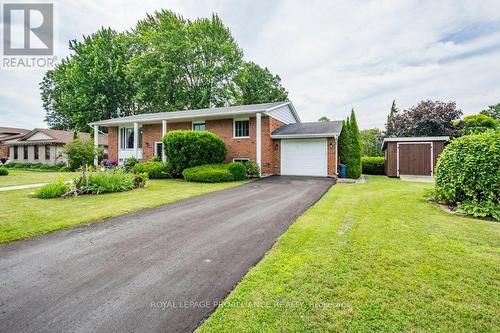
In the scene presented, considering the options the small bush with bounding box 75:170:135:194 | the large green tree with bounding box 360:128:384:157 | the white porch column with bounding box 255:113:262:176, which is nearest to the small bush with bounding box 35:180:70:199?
the small bush with bounding box 75:170:135:194

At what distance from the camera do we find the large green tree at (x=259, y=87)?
3334cm

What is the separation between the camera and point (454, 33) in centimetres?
1129

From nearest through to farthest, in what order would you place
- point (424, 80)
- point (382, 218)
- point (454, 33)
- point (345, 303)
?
1. point (345, 303)
2. point (382, 218)
3. point (454, 33)
4. point (424, 80)

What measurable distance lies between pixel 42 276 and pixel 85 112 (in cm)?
3249

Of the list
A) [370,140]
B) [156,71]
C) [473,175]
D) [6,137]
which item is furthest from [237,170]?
[6,137]

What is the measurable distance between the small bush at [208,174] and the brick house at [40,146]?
1822cm

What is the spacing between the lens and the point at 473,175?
6184 millimetres

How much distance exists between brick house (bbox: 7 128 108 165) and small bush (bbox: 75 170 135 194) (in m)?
19.3

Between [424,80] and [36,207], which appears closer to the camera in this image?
[36,207]

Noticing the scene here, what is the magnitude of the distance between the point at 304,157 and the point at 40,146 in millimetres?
30127

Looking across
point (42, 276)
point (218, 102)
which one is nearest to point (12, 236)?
point (42, 276)

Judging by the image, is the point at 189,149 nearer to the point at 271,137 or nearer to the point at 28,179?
the point at 271,137

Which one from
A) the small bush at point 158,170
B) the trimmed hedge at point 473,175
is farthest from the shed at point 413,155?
the small bush at point 158,170

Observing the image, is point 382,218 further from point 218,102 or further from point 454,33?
point 218,102
